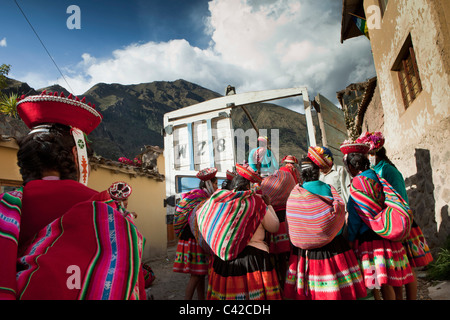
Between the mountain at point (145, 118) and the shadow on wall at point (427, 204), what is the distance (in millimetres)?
37175

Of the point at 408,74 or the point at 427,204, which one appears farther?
the point at 408,74

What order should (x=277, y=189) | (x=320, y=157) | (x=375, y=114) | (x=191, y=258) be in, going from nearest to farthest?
(x=320, y=157)
(x=277, y=189)
(x=191, y=258)
(x=375, y=114)

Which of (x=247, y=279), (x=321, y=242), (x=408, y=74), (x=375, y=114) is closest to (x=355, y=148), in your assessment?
(x=321, y=242)

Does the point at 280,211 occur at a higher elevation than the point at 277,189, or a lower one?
lower

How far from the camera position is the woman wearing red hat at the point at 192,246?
324 cm

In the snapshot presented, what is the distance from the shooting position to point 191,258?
335 centimetres

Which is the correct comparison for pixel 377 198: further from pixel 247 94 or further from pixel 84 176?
pixel 247 94

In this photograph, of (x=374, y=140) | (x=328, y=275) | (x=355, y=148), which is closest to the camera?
(x=328, y=275)

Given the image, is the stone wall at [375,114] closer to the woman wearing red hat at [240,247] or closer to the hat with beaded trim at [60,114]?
the woman wearing red hat at [240,247]

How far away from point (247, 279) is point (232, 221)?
1.71 feet

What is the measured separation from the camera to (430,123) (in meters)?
3.74

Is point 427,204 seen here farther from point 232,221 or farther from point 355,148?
point 232,221
